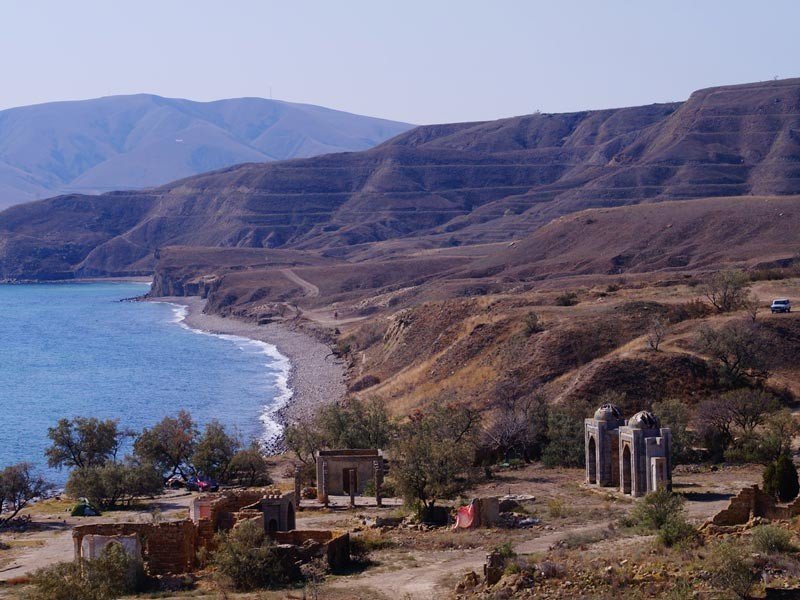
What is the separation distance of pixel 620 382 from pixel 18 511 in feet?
71.3

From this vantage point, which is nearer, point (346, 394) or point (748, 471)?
point (748, 471)

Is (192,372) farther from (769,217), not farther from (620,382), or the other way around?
(769,217)

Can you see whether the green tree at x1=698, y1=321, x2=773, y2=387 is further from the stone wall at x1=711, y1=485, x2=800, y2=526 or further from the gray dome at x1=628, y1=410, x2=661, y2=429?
the stone wall at x1=711, y1=485, x2=800, y2=526

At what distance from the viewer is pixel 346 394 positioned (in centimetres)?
6644

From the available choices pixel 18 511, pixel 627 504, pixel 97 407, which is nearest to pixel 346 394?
pixel 97 407

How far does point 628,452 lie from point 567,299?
32.7 meters

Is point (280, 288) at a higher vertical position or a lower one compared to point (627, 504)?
higher

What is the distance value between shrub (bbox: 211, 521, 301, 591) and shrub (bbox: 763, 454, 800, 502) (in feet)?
34.2

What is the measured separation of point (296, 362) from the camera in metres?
86.3

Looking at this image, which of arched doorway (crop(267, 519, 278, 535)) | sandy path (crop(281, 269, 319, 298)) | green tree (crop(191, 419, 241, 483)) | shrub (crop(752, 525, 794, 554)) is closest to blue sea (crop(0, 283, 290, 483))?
green tree (crop(191, 419, 241, 483))

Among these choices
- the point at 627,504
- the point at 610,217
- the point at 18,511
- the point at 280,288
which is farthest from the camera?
the point at 280,288

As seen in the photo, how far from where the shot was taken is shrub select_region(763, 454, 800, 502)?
26.7m

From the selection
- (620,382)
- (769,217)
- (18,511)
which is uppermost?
(769,217)

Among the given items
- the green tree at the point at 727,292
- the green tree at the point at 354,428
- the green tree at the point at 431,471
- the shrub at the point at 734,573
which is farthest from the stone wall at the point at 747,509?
the green tree at the point at 727,292
